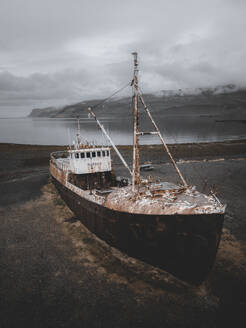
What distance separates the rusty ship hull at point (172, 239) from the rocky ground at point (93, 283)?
2.89ft

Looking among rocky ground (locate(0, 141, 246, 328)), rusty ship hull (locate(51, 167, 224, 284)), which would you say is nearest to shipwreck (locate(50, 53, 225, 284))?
rusty ship hull (locate(51, 167, 224, 284))

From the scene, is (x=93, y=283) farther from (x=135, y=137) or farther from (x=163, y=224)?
(x=135, y=137)

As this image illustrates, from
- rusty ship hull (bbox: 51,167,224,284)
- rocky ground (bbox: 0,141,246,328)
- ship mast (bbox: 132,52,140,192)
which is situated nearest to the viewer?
rocky ground (bbox: 0,141,246,328)

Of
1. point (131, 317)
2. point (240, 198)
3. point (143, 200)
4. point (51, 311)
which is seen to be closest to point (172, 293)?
point (131, 317)

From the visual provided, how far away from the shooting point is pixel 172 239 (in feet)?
31.8

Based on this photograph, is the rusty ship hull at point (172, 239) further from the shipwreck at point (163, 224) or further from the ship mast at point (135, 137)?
the ship mast at point (135, 137)

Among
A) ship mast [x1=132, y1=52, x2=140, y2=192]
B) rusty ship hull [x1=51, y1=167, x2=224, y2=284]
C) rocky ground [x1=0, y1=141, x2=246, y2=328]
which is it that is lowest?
rocky ground [x1=0, y1=141, x2=246, y2=328]

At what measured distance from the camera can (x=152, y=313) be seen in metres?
8.91

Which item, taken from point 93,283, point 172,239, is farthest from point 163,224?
point 93,283

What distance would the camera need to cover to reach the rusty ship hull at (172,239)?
924cm

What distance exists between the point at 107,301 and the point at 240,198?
17951 mm

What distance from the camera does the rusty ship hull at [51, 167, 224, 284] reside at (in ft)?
30.3

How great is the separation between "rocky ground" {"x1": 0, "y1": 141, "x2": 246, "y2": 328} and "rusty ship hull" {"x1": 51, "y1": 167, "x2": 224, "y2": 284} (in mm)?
881

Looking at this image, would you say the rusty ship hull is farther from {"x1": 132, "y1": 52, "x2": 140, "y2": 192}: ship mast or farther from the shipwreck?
{"x1": 132, "y1": 52, "x2": 140, "y2": 192}: ship mast
